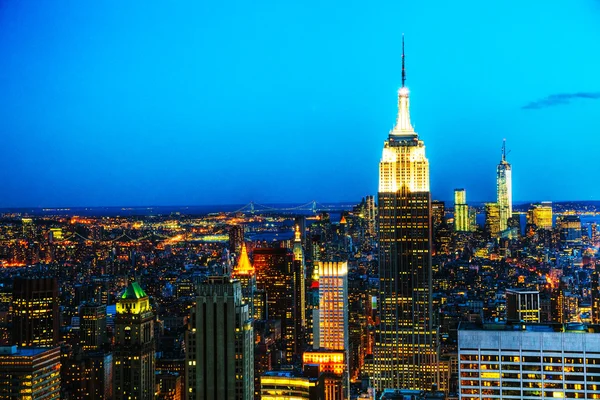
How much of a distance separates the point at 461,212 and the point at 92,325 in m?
16.5

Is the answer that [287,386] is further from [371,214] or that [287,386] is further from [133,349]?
[371,214]

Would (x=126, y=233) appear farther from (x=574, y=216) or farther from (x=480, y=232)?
(x=480, y=232)

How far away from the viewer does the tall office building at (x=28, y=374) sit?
20312 millimetres

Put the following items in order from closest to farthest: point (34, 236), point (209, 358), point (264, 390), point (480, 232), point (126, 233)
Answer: point (209, 358) < point (264, 390) < point (34, 236) < point (126, 233) < point (480, 232)

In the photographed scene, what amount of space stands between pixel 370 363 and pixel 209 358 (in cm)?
1503

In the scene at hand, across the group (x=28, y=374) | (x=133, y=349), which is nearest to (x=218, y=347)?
(x=28, y=374)

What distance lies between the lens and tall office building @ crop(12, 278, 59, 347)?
27656 millimetres

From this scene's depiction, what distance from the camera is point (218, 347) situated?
16031mm

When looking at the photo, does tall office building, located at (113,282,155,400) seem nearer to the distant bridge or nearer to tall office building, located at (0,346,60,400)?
tall office building, located at (0,346,60,400)

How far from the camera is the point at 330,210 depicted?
36.5 m

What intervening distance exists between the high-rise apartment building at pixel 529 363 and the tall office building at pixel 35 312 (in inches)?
658

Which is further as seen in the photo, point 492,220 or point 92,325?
point 492,220

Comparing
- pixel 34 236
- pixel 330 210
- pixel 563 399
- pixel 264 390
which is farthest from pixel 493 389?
pixel 330 210

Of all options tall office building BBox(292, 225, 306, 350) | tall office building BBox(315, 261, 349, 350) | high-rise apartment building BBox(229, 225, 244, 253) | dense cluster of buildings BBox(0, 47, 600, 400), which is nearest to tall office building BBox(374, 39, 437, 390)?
dense cluster of buildings BBox(0, 47, 600, 400)
